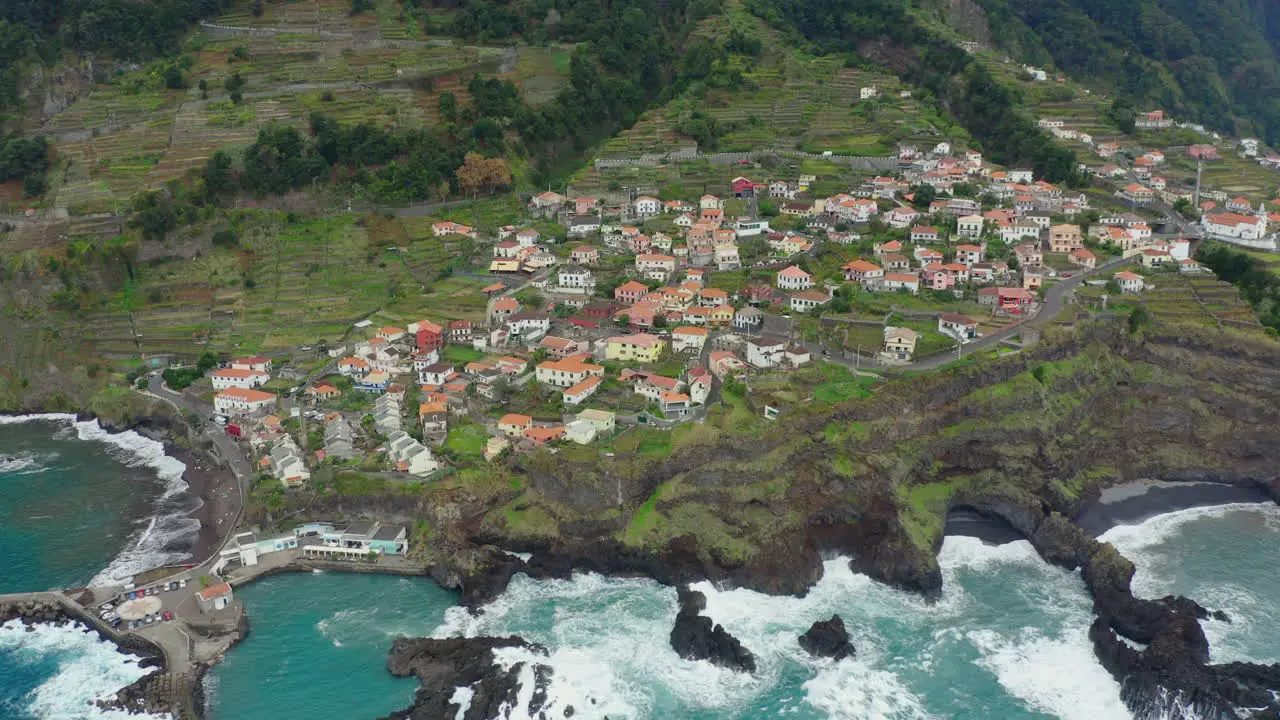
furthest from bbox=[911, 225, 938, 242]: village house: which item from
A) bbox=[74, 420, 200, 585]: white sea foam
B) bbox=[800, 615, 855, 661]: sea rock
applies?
bbox=[74, 420, 200, 585]: white sea foam

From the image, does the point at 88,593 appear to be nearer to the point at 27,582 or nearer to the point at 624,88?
the point at 27,582

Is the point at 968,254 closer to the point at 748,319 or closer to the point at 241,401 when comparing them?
the point at 748,319

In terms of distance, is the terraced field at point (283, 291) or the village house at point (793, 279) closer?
the village house at point (793, 279)

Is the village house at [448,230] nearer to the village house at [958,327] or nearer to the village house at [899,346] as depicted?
the village house at [899,346]

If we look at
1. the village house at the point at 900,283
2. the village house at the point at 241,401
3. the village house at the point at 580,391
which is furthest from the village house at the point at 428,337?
the village house at the point at 900,283

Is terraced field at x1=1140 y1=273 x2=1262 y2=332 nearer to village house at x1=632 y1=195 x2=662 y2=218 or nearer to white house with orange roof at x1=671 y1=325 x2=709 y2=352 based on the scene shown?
white house with orange roof at x1=671 y1=325 x2=709 y2=352

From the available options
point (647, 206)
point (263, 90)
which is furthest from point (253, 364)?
point (263, 90)
